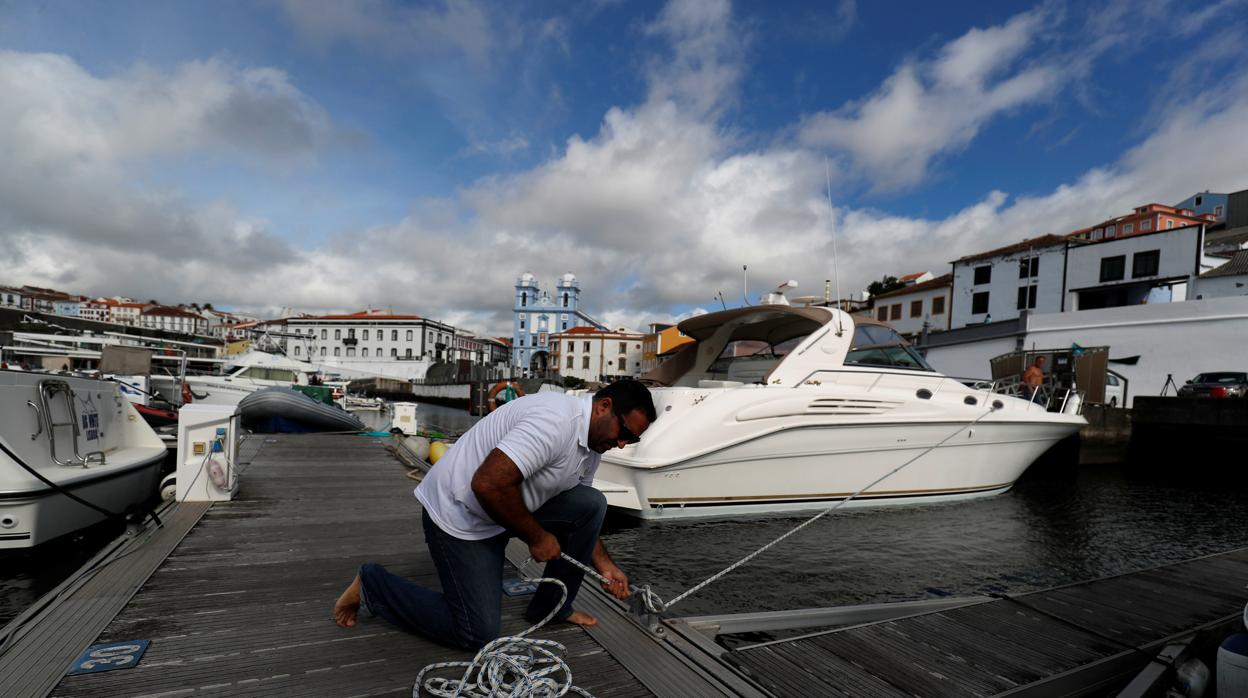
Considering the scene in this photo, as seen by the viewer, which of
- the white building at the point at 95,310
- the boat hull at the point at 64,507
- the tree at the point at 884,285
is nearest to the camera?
the boat hull at the point at 64,507

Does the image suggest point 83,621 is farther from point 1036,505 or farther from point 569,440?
point 1036,505

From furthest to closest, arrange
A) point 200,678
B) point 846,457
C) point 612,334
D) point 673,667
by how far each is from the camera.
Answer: point 612,334, point 846,457, point 673,667, point 200,678

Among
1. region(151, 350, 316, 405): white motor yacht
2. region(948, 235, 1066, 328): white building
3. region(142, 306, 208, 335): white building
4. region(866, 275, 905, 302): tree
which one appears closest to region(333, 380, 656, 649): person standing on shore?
region(151, 350, 316, 405): white motor yacht

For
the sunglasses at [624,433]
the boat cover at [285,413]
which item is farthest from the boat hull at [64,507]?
the boat cover at [285,413]

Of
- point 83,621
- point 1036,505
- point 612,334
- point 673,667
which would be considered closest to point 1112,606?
point 673,667

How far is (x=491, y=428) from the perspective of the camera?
232 centimetres

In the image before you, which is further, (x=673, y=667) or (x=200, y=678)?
(x=673, y=667)

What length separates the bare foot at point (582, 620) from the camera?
2.76 m

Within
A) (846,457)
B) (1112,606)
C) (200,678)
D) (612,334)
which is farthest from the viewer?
(612,334)

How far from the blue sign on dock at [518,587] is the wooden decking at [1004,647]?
115 centimetres

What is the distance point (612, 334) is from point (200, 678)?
71.9 meters

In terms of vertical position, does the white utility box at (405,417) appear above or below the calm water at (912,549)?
above

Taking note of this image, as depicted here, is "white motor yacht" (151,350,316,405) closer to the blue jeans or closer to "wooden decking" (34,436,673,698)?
"wooden decking" (34,436,673,698)

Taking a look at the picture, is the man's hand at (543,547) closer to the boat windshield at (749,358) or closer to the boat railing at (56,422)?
the boat railing at (56,422)
